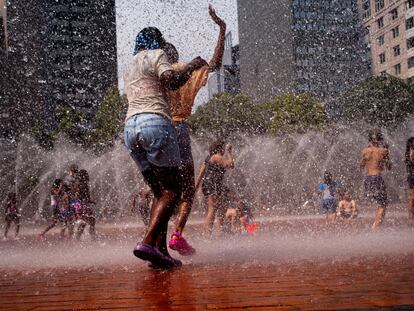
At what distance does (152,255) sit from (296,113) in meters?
47.3

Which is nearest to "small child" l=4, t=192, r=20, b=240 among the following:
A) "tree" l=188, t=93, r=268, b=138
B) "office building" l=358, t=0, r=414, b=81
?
"tree" l=188, t=93, r=268, b=138

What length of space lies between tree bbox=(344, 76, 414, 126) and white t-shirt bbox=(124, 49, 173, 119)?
39612 mm

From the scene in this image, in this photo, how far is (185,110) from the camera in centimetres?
433

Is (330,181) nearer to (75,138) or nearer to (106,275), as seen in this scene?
(106,275)

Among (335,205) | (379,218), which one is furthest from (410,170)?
(335,205)

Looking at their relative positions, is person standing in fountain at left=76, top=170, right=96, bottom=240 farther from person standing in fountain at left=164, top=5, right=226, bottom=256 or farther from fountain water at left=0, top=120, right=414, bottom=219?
fountain water at left=0, top=120, right=414, bottom=219

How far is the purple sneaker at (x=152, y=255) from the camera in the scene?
11.4ft

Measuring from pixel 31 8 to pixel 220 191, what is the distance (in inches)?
2592

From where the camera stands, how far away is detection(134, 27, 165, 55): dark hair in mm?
4035

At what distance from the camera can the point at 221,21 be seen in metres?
4.41

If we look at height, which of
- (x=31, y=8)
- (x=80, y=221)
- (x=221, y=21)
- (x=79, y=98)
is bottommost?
(x=80, y=221)

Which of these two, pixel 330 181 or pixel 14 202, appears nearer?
pixel 14 202

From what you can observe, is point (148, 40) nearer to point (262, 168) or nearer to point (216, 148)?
point (216, 148)

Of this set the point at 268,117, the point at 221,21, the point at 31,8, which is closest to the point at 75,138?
the point at 268,117
